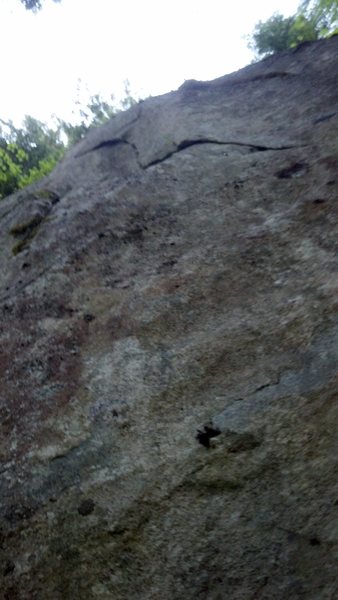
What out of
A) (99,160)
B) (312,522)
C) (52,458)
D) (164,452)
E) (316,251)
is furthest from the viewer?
(99,160)

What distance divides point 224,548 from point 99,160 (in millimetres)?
4998

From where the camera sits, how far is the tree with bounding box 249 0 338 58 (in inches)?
397

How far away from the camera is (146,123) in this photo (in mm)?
6523

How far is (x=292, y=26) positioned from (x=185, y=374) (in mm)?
9236

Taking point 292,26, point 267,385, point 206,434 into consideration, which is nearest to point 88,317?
point 206,434

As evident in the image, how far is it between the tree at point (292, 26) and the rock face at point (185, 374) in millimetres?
5234

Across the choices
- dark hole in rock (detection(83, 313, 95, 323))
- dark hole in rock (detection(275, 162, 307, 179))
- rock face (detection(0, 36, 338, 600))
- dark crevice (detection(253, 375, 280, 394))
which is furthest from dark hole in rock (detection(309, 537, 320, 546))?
dark hole in rock (detection(275, 162, 307, 179))

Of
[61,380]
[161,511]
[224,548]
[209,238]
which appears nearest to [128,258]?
[209,238]

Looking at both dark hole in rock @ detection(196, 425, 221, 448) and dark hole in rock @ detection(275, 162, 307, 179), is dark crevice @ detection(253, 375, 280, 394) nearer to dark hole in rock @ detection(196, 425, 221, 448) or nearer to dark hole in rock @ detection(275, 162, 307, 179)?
dark hole in rock @ detection(196, 425, 221, 448)

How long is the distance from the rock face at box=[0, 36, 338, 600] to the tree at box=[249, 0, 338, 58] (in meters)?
5.23

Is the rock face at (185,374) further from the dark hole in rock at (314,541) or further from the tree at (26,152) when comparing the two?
the tree at (26,152)

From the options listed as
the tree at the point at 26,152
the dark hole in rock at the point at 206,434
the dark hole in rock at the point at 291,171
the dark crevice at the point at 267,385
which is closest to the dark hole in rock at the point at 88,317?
the dark hole in rock at the point at 206,434

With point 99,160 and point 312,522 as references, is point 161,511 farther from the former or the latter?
point 99,160

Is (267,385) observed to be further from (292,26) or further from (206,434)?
(292,26)
